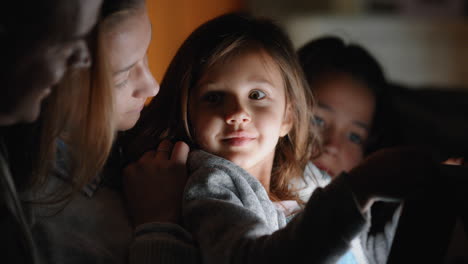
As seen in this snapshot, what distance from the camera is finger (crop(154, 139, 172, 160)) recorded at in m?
0.90

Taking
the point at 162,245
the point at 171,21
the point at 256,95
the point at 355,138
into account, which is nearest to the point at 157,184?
the point at 162,245

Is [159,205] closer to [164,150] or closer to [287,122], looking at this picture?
[164,150]

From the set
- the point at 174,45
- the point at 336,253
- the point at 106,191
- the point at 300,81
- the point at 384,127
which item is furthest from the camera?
the point at 174,45

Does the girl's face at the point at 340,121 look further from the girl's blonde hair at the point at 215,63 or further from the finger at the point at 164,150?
the finger at the point at 164,150

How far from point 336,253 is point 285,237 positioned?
0.23 feet

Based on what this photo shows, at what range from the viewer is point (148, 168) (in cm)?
88

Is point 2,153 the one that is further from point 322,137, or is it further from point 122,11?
point 322,137

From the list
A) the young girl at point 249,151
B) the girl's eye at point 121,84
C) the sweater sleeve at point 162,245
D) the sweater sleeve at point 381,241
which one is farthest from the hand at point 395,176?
the sweater sleeve at point 381,241

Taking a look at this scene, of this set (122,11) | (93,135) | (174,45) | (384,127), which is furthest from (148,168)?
(174,45)

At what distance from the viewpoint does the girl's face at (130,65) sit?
2.20 ft

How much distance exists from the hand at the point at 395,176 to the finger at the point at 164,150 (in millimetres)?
425

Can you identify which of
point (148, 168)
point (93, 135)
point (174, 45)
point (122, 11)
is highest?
point (122, 11)

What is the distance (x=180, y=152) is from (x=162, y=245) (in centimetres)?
23

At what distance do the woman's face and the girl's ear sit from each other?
57 cm
